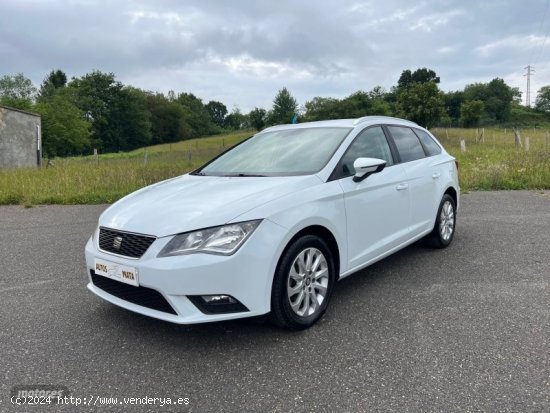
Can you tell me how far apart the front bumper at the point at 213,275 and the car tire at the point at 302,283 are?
4.0 inches

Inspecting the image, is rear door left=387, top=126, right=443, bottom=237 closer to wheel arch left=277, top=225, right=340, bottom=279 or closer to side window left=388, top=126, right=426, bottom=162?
side window left=388, top=126, right=426, bottom=162

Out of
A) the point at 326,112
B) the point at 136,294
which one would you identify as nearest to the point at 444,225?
the point at 136,294

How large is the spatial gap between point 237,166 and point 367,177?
122 cm

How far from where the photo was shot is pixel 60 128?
154 feet

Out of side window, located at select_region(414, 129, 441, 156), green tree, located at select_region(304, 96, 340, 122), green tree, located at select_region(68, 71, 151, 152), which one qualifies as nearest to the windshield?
side window, located at select_region(414, 129, 441, 156)

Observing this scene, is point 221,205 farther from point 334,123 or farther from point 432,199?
point 432,199

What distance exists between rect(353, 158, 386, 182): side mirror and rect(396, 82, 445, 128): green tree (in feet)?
121

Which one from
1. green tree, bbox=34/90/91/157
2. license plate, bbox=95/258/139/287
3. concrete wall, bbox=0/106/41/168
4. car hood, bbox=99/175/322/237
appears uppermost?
green tree, bbox=34/90/91/157

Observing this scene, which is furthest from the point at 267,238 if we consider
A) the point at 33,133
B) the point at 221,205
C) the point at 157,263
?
the point at 33,133

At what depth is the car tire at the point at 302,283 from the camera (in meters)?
2.84

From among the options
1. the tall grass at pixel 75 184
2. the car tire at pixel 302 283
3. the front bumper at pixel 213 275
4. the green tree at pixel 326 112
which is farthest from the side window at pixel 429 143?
the green tree at pixel 326 112

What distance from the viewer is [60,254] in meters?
5.18

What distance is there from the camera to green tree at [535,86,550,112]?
89062 mm

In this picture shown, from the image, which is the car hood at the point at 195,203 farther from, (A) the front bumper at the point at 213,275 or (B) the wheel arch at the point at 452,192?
(B) the wheel arch at the point at 452,192
